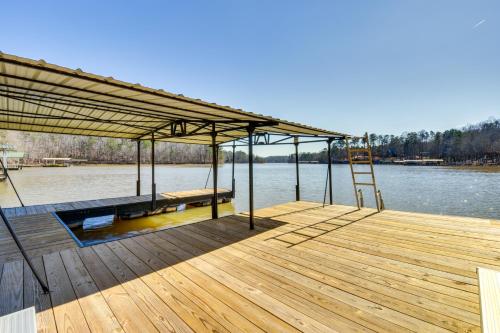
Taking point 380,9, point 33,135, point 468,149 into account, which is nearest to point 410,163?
point 468,149

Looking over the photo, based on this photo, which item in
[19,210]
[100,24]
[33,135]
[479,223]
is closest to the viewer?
[479,223]

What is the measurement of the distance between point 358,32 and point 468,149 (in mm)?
90580

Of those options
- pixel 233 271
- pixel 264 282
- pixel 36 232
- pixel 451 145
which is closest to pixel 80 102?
pixel 36 232

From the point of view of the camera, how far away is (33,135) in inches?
2643

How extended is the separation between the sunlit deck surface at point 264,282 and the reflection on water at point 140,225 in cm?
438

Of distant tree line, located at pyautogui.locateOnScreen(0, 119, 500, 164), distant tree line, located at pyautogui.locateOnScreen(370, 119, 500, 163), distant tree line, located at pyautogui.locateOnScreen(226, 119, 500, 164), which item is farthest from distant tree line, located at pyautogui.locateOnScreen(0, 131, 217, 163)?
distant tree line, located at pyautogui.locateOnScreen(370, 119, 500, 163)

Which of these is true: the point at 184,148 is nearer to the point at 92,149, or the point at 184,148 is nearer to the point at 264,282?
the point at 92,149

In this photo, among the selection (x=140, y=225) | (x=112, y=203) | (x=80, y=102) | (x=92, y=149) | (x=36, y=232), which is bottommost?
(x=140, y=225)

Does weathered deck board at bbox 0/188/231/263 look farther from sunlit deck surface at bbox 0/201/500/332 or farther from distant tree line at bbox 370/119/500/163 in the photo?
distant tree line at bbox 370/119/500/163

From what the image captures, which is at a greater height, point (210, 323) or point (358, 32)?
point (358, 32)

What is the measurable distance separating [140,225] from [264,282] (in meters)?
8.66

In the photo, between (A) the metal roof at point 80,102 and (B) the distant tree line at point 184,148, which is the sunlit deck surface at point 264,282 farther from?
(B) the distant tree line at point 184,148

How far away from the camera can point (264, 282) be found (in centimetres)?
298

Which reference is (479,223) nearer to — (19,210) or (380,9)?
(380,9)
